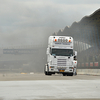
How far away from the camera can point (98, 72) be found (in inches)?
1380

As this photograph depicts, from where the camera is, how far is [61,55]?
30344mm

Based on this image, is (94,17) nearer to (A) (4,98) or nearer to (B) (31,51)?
(A) (4,98)

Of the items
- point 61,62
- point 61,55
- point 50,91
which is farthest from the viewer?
point 61,62

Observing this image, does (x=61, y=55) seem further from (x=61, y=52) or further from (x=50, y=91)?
(x=50, y=91)

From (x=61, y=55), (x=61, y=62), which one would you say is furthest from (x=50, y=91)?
(x=61, y=62)

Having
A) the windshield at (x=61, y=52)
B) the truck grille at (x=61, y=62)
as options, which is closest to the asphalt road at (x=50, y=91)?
the windshield at (x=61, y=52)

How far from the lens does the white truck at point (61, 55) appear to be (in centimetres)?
3028

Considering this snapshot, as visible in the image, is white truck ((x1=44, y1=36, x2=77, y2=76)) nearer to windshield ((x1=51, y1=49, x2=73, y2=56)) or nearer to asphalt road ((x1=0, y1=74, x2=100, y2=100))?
windshield ((x1=51, y1=49, x2=73, y2=56))

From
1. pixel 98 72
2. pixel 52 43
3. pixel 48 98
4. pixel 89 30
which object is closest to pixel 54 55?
pixel 52 43

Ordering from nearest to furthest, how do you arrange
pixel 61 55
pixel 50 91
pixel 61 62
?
pixel 50 91
pixel 61 55
pixel 61 62

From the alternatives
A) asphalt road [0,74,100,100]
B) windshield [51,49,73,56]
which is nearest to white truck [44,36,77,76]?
windshield [51,49,73,56]

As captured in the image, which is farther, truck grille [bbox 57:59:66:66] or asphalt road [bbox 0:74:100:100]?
truck grille [bbox 57:59:66:66]

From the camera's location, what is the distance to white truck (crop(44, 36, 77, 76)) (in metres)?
30.3

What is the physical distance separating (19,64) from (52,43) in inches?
5883
